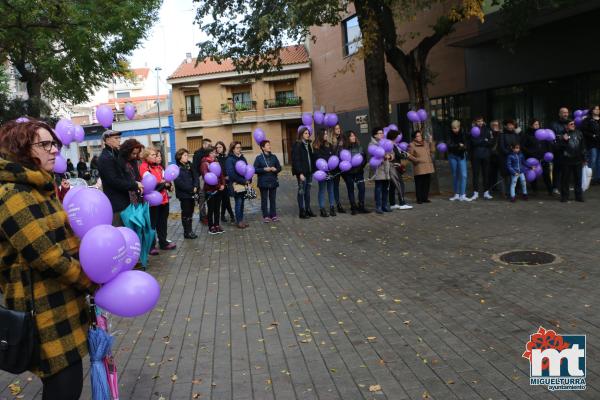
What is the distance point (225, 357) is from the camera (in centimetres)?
445

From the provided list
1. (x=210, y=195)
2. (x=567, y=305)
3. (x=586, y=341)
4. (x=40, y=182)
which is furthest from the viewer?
(x=210, y=195)

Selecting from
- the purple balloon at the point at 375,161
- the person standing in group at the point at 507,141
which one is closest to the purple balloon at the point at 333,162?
the purple balloon at the point at 375,161

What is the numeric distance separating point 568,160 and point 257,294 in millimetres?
7672

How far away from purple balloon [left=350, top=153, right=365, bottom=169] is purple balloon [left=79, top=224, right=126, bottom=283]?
342 inches

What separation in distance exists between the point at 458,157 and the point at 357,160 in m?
2.56

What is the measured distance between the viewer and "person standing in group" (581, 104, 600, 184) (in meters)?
12.4

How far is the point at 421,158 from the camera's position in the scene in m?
11.9

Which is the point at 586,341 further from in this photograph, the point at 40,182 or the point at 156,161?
the point at 156,161

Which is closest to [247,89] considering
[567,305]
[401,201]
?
[401,201]

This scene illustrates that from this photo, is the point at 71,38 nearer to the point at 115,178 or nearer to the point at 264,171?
the point at 264,171

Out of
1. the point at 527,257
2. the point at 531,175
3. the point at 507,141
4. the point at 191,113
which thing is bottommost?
the point at 527,257

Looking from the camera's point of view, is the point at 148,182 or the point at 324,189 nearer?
the point at 148,182

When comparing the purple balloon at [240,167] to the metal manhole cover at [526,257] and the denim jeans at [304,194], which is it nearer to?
the denim jeans at [304,194]

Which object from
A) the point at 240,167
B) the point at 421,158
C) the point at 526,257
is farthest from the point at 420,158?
the point at 526,257
